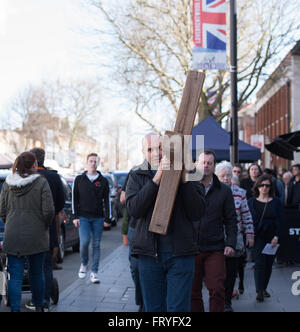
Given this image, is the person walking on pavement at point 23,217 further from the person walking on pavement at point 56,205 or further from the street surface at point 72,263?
the street surface at point 72,263

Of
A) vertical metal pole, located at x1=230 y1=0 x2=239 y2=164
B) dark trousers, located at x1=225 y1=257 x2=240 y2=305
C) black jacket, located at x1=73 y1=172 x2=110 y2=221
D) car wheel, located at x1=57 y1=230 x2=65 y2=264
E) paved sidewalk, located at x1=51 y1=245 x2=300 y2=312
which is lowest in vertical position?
paved sidewalk, located at x1=51 y1=245 x2=300 y2=312

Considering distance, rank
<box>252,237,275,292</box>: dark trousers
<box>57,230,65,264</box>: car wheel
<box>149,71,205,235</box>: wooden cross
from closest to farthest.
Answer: <box>149,71,205,235</box>: wooden cross < <box>252,237,275,292</box>: dark trousers < <box>57,230,65,264</box>: car wheel

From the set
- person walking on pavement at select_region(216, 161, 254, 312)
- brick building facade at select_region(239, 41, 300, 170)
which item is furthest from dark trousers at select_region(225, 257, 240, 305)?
brick building facade at select_region(239, 41, 300, 170)

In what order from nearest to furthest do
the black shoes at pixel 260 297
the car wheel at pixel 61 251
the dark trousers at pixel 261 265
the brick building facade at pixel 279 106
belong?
the black shoes at pixel 260 297, the dark trousers at pixel 261 265, the car wheel at pixel 61 251, the brick building facade at pixel 279 106

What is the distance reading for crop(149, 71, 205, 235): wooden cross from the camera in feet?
12.2

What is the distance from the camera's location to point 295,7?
2156cm

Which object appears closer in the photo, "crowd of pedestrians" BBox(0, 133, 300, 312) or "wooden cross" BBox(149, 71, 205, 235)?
"wooden cross" BBox(149, 71, 205, 235)

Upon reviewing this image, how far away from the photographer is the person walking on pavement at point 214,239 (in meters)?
5.46

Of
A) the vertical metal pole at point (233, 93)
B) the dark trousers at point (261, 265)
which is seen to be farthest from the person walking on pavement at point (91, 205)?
the vertical metal pole at point (233, 93)

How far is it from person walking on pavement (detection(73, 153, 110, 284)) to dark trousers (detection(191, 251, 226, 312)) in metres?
3.21

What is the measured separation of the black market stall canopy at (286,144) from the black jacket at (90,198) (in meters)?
3.74

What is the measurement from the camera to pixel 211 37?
1207 centimetres

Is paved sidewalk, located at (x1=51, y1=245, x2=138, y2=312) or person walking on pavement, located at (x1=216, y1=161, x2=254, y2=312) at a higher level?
person walking on pavement, located at (x1=216, y1=161, x2=254, y2=312)

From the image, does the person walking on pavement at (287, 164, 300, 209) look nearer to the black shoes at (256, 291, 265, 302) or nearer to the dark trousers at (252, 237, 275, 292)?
the dark trousers at (252, 237, 275, 292)
